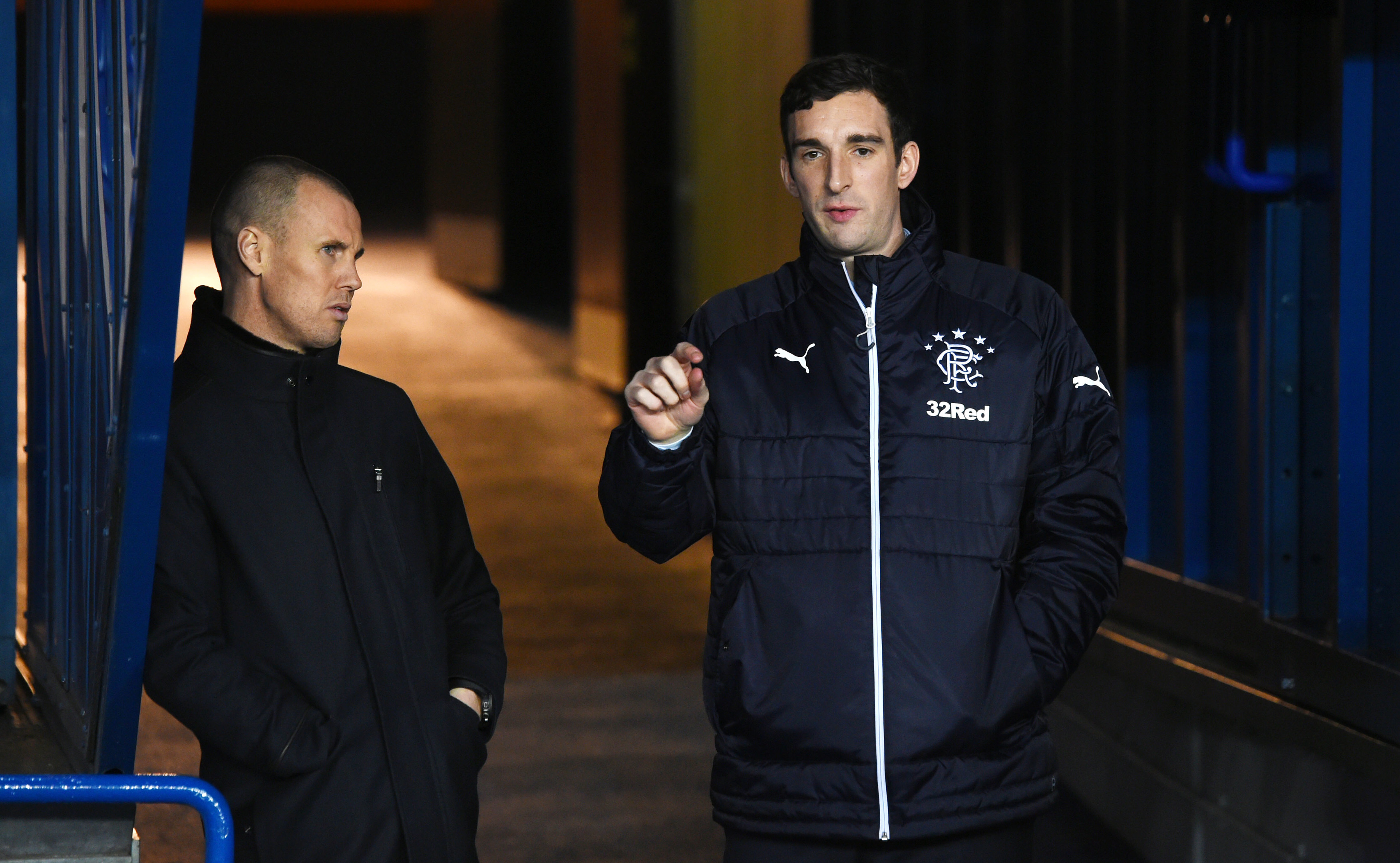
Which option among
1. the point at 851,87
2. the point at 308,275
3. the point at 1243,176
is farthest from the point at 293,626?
the point at 1243,176

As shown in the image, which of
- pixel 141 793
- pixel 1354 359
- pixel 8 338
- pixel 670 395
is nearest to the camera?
pixel 141 793

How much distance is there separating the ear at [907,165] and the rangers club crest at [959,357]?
289 millimetres

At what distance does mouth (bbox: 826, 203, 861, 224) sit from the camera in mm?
2750

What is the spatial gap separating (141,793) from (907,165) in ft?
4.99

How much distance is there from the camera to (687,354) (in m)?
2.50

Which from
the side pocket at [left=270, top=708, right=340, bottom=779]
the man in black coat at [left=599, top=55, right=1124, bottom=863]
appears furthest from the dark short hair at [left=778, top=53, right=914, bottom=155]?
the side pocket at [left=270, top=708, right=340, bottom=779]

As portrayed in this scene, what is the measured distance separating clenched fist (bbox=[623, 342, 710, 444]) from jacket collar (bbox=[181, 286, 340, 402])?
19.9 inches

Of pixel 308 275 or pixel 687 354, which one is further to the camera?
pixel 308 275

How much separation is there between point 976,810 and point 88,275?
5.27ft

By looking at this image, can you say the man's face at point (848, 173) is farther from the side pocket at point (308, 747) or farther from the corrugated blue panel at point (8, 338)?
the corrugated blue panel at point (8, 338)

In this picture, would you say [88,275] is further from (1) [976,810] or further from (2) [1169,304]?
(2) [1169,304]

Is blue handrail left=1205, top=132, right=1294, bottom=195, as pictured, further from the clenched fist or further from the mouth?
the clenched fist

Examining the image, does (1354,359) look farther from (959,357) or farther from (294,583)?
(294,583)

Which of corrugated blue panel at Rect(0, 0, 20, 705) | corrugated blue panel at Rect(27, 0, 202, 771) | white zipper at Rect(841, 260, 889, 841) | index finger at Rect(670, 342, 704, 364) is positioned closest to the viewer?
corrugated blue panel at Rect(27, 0, 202, 771)
